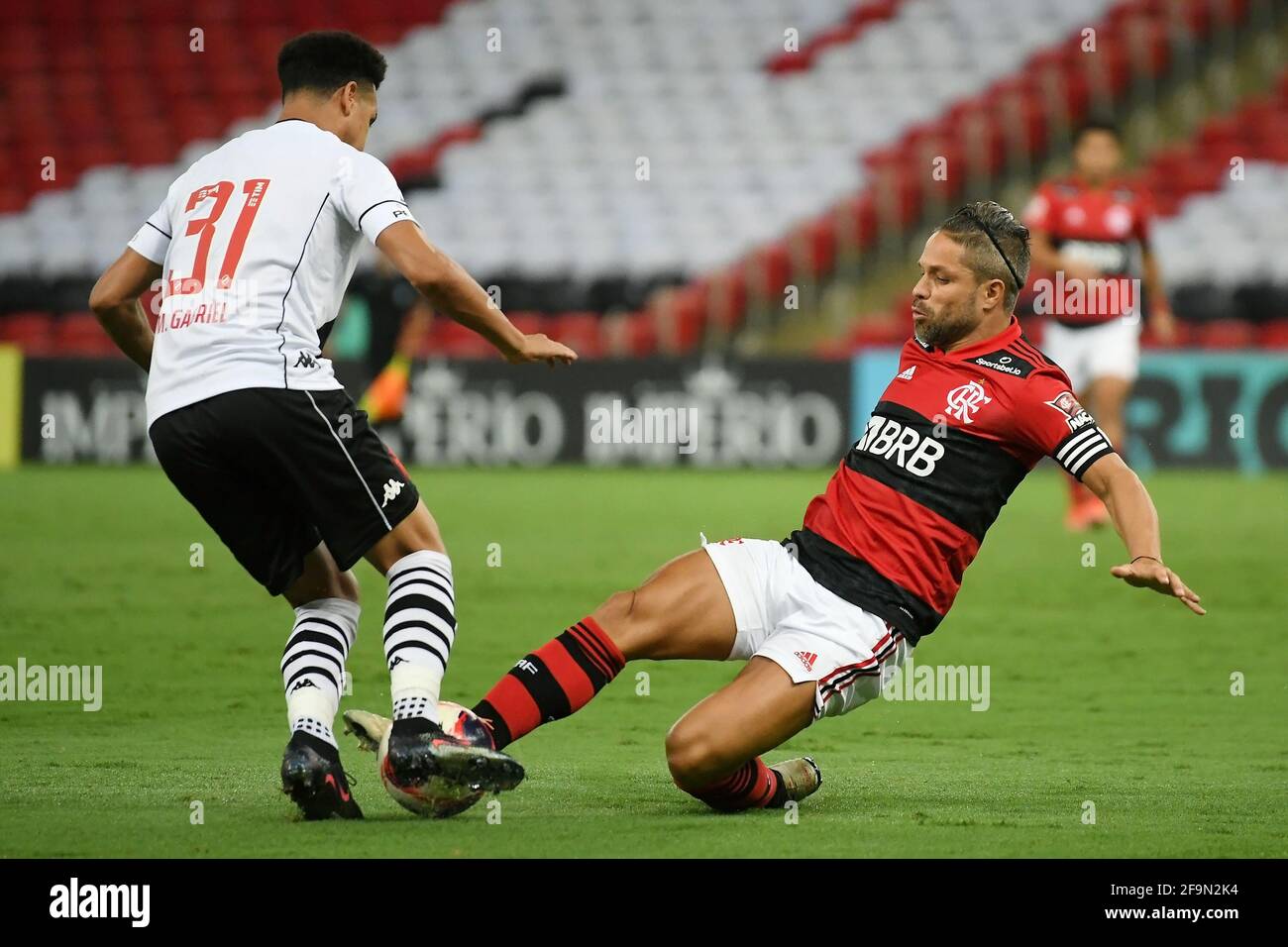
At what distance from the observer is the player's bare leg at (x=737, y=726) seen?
14.9 ft

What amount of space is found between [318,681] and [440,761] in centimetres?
54

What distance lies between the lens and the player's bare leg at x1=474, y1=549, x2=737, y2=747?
4.64 m

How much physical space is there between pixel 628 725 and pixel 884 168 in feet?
44.7

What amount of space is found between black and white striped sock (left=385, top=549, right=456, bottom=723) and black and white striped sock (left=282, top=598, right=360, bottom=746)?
217 millimetres

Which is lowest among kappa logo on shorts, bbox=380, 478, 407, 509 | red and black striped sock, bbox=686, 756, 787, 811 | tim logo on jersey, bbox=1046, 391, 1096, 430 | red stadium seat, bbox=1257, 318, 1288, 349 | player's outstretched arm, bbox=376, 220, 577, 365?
red and black striped sock, bbox=686, 756, 787, 811

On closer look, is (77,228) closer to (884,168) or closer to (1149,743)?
(884,168)

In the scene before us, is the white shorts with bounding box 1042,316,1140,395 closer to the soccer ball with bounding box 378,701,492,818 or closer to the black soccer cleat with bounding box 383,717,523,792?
the soccer ball with bounding box 378,701,492,818

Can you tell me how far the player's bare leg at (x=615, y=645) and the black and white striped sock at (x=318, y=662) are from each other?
395 mm

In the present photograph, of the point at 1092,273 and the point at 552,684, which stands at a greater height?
the point at 1092,273

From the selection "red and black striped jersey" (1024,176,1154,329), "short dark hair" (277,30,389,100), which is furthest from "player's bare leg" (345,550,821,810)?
"red and black striped jersey" (1024,176,1154,329)

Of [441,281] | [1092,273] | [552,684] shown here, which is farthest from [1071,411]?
[1092,273]

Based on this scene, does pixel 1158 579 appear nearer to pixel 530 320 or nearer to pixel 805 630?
pixel 805 630

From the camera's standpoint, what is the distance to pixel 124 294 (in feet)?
16.3

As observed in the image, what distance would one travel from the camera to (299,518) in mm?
4824
